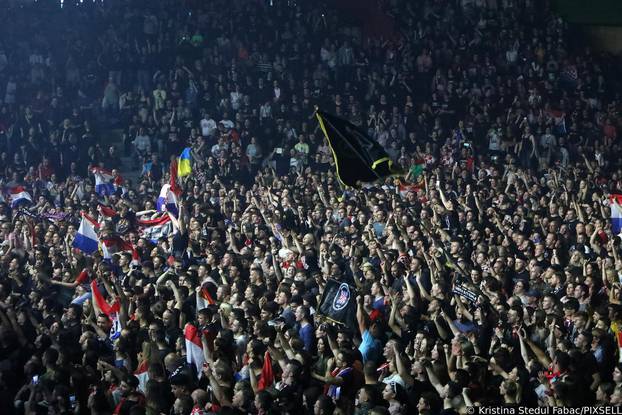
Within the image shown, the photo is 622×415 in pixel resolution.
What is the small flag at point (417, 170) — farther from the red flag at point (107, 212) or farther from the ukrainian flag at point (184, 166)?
the red flag at point (107, 212)

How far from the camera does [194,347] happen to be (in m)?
8.66

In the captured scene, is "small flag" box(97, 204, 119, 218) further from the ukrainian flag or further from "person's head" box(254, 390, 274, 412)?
"person's head" box(254, 390, 274, 412)

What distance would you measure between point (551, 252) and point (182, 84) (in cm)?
1471

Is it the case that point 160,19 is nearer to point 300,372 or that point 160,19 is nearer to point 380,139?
point 380,139

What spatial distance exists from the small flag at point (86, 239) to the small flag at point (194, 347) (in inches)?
206

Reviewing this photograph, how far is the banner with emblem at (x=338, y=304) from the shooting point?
923 centimetres

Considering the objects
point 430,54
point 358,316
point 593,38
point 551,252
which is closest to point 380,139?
point 430,54

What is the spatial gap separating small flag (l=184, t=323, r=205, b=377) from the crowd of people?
65 millimetres

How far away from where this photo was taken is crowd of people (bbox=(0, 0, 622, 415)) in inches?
307

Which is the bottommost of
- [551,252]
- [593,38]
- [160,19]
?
[551,252]

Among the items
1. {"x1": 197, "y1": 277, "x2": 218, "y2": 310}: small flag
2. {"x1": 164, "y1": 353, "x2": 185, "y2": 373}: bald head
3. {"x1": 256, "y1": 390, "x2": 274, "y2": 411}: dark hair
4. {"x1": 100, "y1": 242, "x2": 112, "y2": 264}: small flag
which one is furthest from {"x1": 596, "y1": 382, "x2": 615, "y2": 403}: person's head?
{"x1": 100, "y1": 242, "x2": 112, "y2": 264}: small flag

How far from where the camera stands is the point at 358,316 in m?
9.22

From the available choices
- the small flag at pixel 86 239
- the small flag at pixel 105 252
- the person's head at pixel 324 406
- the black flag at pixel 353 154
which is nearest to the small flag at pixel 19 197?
the small flag at pixel 86 239

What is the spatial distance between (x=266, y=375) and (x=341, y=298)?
1702 millimetres
